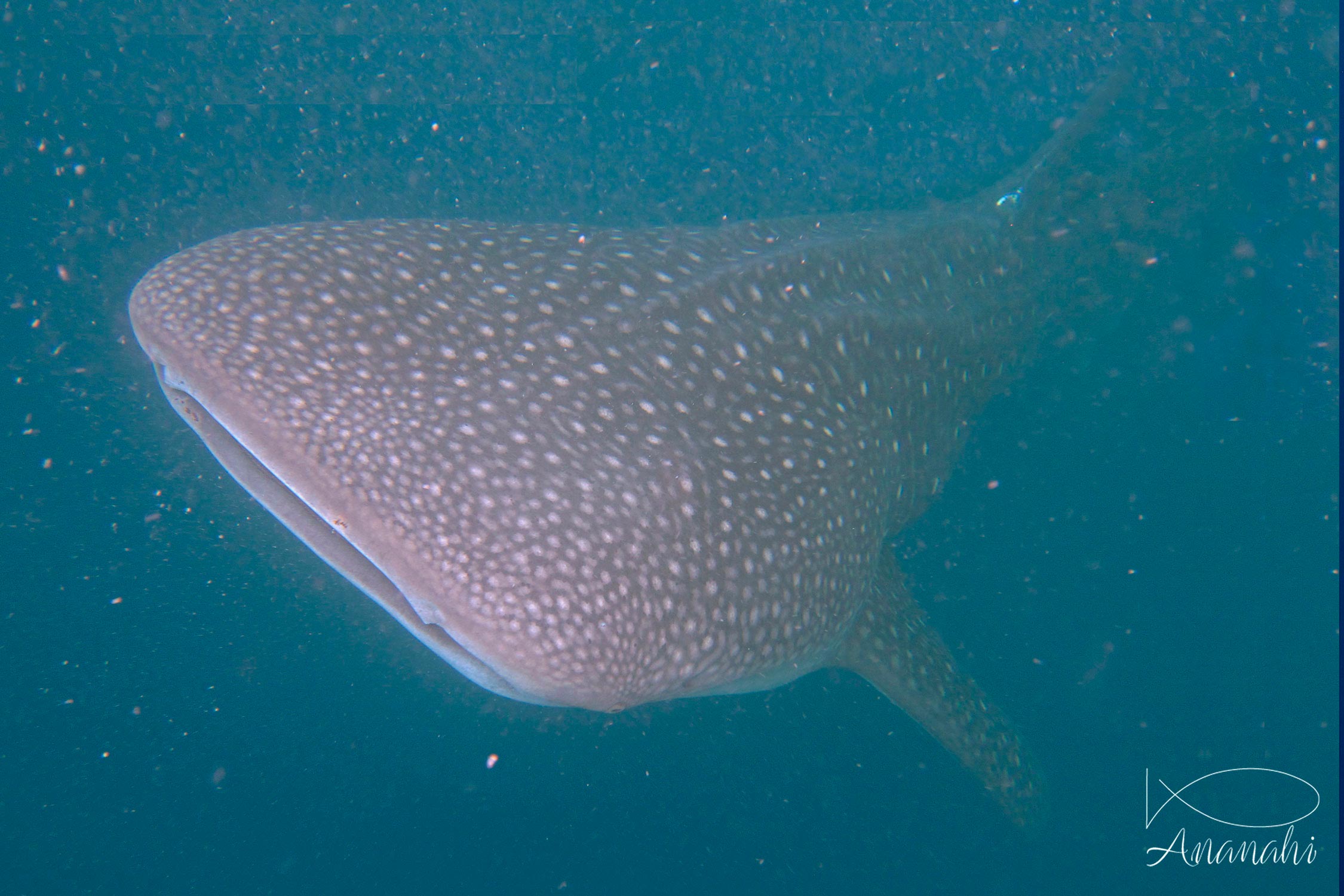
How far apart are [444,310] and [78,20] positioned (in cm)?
578

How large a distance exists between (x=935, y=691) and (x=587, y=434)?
10.1 ft

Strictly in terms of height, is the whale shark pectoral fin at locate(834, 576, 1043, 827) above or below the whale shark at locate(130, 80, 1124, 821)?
below

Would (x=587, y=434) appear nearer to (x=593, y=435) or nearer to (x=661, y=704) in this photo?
(x=593, y=435)

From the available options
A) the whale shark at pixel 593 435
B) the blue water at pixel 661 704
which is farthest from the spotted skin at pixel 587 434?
the blue water at pixel 661 704

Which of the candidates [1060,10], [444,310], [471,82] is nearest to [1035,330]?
[1060,10]

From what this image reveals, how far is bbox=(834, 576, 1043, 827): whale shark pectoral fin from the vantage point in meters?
4.08

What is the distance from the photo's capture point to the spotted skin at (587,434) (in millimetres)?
2273

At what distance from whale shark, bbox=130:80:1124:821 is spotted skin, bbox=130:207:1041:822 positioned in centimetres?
1

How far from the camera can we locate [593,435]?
8.93ft

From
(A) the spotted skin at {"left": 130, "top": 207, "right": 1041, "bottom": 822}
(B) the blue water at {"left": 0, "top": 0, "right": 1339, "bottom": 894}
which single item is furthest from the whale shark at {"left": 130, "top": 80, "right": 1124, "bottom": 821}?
(B) the blue water at {"left": 0, "top": 0, "right": 1339, "bottom": 894}

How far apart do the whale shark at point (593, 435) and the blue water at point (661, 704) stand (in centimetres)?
184

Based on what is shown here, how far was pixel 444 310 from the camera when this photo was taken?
292 cm

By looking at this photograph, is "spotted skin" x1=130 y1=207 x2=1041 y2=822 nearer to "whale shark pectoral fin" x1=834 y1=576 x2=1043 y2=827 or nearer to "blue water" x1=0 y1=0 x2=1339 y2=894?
"whale shark pectoral fin" x1=834 y1=576 x2=1043 y2=827

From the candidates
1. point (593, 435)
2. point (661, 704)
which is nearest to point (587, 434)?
point (593, 435)
